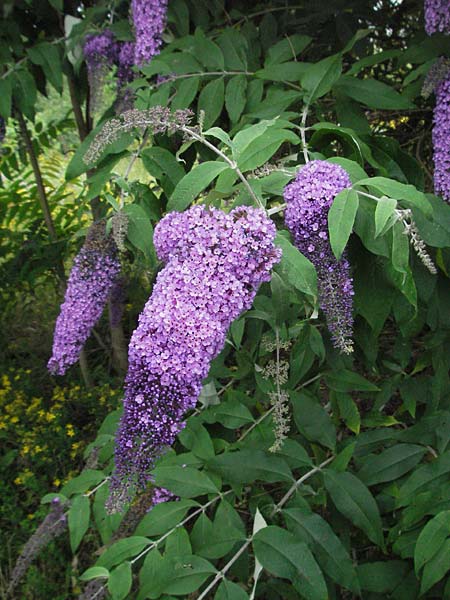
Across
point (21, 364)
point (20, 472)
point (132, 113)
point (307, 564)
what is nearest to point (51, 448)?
point (20, 472)

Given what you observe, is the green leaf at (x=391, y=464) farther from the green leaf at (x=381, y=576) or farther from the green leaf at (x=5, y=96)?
the green leaf at (x=5, y=96)

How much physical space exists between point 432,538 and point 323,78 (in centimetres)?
120

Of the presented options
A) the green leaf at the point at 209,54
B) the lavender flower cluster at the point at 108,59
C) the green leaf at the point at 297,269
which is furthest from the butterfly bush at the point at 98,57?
the green leaf at the point at 297,269

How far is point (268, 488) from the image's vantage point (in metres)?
2.47

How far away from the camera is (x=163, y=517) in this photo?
5.88ft

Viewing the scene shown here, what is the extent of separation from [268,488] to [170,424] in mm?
1255

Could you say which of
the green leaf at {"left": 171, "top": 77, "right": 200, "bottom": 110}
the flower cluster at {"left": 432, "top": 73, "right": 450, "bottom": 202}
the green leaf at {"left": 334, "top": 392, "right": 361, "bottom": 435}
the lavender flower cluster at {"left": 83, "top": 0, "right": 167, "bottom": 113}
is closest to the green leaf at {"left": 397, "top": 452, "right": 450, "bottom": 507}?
the green leaf at {"left": 334, "top": 392, "right": 361, "bottom": 435}

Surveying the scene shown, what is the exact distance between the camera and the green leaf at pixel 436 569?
1.50m

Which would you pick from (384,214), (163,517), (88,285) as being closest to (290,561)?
(163,517)

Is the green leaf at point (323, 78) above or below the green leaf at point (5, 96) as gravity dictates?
below

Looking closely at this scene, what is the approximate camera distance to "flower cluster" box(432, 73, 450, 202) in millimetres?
1722

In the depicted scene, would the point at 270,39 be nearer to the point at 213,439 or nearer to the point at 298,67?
the point at 298,67

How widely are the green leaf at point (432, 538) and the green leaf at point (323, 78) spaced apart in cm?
110

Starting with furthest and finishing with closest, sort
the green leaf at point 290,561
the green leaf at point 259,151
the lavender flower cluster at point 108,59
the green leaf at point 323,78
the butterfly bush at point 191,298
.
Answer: the lavender flower cluster at point 108,59
the green leaf at point 323,78
the green leaf at point 290,561
the green leaf at point 259,151
the butterfly bush at point 191,298
